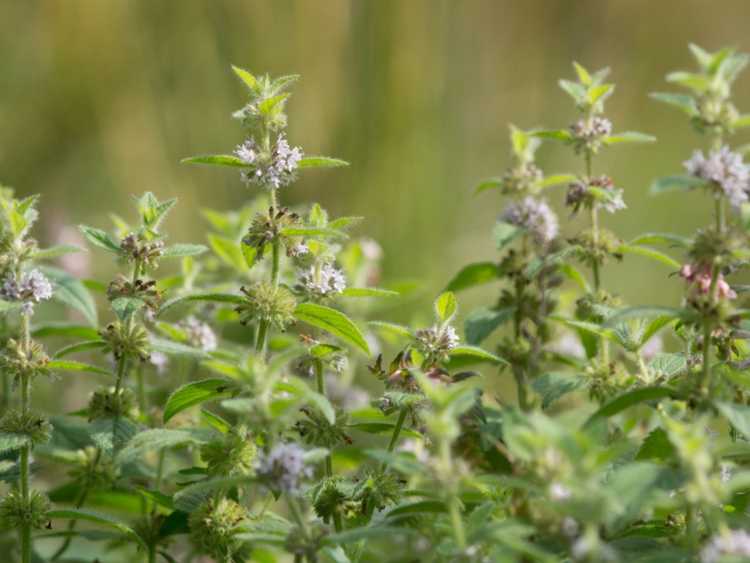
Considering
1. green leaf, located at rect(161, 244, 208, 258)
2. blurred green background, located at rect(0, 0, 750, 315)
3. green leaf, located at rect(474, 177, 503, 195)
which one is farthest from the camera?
blurred green background, located at rect(0, 0, 750, 315)

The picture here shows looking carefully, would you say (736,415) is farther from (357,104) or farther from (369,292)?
(357,104)

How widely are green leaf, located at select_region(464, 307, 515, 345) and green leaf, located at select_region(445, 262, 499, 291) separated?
0.06 metres

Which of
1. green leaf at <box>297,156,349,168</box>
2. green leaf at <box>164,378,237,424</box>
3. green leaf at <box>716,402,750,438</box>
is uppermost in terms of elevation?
green leaf at <box>297,156,349,168</box>

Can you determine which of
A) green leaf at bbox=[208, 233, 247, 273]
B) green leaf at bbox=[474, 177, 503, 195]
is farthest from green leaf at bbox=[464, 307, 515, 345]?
green leaf at bbox=[208, 233, 247, 273]

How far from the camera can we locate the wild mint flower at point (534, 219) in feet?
6.08

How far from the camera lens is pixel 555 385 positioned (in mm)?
1736

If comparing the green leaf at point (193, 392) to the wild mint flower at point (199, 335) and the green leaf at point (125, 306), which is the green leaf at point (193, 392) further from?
the wild mint flower at point (199, 335)

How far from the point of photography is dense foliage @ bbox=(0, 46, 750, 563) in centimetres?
115

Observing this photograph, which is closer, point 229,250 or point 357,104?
point 229,250

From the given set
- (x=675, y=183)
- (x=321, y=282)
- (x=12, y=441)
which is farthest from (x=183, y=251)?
(x=675, y=183)

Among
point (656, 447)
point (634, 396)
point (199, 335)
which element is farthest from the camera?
point (199, 335)

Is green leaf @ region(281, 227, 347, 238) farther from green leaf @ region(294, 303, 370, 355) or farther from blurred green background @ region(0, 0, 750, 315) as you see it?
blurred green background @ region(0, 0, 750, 315)

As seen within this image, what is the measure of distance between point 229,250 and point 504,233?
60 cm

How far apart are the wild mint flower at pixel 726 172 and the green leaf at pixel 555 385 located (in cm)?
53
